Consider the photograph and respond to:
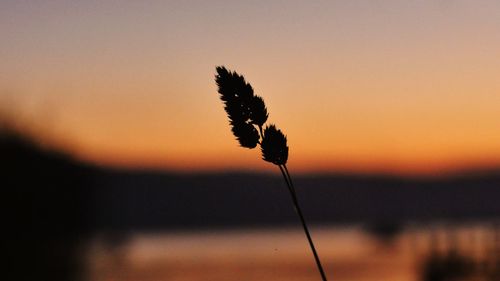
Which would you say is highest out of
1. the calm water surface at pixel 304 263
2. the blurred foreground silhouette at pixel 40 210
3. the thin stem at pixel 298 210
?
the calm water surface at pixel 304 263

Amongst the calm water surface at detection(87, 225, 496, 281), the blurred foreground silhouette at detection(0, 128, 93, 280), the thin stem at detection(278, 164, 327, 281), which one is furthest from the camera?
the calm water surface at detection(87, 225, 496, 281)

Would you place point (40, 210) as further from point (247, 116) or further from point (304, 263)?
point (304, 263)

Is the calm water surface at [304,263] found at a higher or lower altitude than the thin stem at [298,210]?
higher

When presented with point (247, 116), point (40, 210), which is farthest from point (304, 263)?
point (247, 116)

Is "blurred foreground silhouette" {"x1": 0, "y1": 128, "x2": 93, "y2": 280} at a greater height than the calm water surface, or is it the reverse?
the calm water surface

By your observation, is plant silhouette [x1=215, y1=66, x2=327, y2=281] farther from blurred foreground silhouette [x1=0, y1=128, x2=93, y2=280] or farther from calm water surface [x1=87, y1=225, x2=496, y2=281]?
calm water surface [x1=87, y1=225, x2=496, y2=281]

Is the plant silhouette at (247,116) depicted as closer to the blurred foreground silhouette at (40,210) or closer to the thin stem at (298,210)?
the thin stem at (298,210)

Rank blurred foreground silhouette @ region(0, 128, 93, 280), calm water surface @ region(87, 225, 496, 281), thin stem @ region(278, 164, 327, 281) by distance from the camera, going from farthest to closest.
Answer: calm water surface @ region(87, 225, 496, 281)
blurred foreground silhouette @ region(0, 128, 93, 280)
thin stem @ region(278, 164, 327, 281)

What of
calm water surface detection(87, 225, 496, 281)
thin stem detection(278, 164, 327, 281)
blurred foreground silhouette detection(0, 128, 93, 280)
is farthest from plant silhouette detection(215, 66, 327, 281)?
calm water surface detection(87, 225, 496, 281)

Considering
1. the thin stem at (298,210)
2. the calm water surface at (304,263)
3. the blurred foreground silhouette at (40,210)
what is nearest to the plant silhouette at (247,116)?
the thin stem at (298,210)

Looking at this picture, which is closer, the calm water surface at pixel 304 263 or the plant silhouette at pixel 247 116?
the plant silhouette at pixel 247 116

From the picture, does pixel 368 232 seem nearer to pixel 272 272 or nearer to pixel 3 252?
pixel 272 272

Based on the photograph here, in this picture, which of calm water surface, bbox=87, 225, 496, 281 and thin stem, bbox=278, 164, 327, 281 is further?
calm water surface, bbox=87, 225, 496, 281
